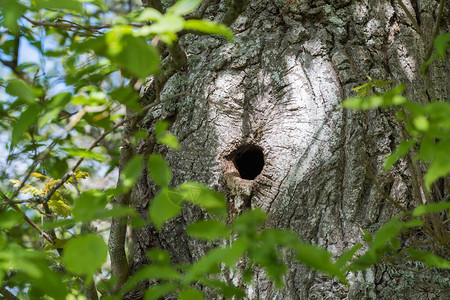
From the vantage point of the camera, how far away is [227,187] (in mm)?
2092

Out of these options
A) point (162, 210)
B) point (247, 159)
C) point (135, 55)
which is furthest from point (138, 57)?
point (247, 159)

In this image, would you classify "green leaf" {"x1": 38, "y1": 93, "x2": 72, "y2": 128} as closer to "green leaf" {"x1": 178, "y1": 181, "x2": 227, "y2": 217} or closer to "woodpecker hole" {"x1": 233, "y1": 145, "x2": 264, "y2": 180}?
"green leaf" {"x1": 178, "y1": 181, "x2": 227, "y2": 217}

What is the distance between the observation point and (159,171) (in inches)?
44.7

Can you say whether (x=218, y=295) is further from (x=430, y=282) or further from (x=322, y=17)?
(x=322, y=17)

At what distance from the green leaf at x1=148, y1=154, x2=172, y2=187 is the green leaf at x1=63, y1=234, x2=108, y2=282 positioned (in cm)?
20

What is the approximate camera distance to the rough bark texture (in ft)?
6.45

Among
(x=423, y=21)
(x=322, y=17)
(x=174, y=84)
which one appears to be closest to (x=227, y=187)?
(x=174, y=84)

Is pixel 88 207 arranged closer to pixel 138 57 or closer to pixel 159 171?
pixel 159 171

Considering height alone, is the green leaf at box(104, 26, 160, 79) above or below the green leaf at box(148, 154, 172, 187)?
above

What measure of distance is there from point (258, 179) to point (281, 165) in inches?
4.8

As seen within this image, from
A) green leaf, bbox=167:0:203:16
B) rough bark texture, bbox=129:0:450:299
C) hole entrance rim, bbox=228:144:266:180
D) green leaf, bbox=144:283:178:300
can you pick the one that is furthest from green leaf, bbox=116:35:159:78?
hole entrance rim, bbox=228:144:266:180

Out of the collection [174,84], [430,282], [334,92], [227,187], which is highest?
[174,84]

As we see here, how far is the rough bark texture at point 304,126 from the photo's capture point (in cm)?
196

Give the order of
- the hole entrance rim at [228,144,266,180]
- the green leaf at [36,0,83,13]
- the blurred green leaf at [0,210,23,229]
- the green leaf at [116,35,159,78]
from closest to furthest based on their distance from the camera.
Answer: the green leaf at [116,35,159,78] → the green leaf at [36,0,83,13] → the blurred green leaf at [0,210,23,229] → the hole entrance rim at [228,144,266,180]
